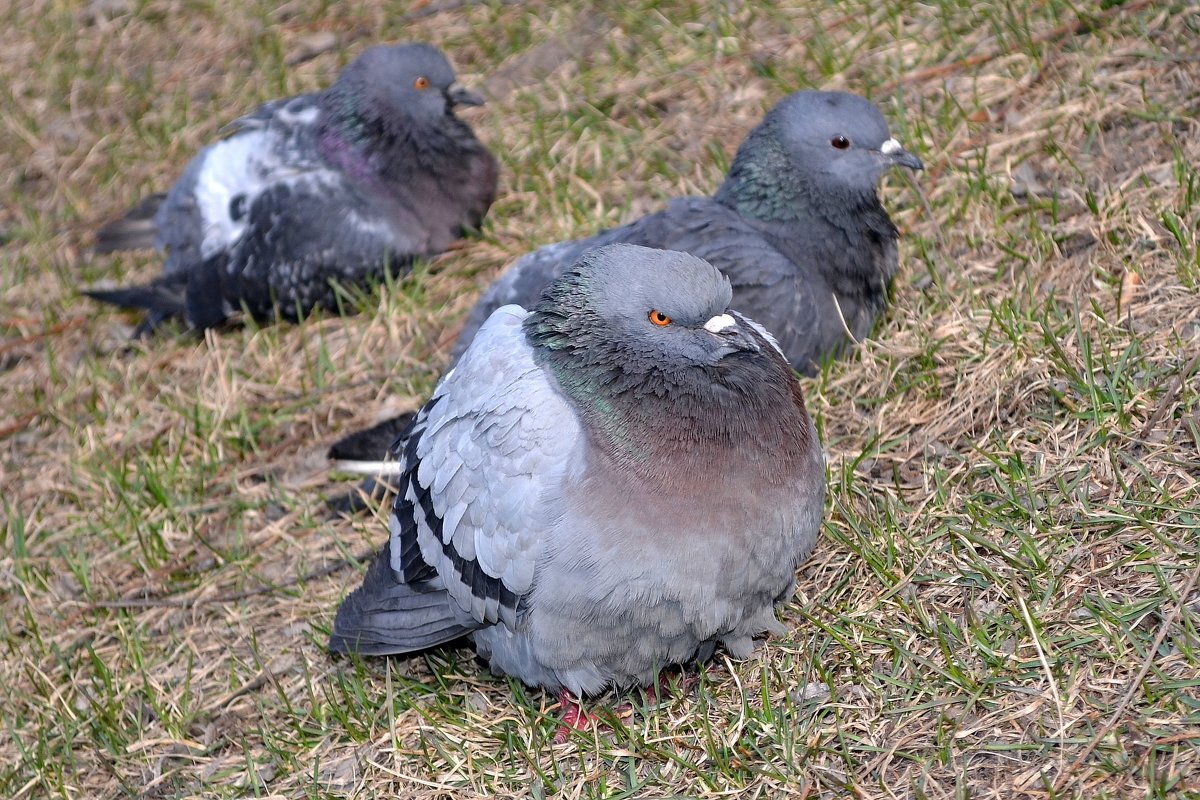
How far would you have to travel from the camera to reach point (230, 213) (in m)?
6.55

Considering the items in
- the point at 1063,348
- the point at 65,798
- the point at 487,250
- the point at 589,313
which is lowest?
the point at 65,798

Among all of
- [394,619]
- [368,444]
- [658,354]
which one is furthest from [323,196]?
[658,354]

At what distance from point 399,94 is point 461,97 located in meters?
0.32

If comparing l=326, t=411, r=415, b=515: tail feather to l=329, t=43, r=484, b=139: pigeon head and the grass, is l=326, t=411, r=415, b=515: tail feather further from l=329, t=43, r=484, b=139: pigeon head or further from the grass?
l=329, t=43, r=484, b=139: pigeon head

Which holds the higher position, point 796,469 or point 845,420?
point 796,469

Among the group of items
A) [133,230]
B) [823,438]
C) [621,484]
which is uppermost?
[621,484]

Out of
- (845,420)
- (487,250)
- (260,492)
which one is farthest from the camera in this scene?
(487,250)

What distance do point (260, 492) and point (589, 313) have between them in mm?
2092

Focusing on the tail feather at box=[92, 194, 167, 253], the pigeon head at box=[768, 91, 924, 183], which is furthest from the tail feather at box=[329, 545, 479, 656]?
the tail feather at box=[92, 194, 167, 253]

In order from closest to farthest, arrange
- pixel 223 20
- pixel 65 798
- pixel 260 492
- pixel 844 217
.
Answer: pixel 65 798, pixel 844 217, pixel 260 492, pixel 223 20

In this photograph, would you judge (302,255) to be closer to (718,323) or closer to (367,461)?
(367,461)

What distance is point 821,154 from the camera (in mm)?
4738

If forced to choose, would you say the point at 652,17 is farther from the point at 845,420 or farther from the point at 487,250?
the point at 845,420

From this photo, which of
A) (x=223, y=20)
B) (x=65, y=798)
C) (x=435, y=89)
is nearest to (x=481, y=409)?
(x=65, y=798)
